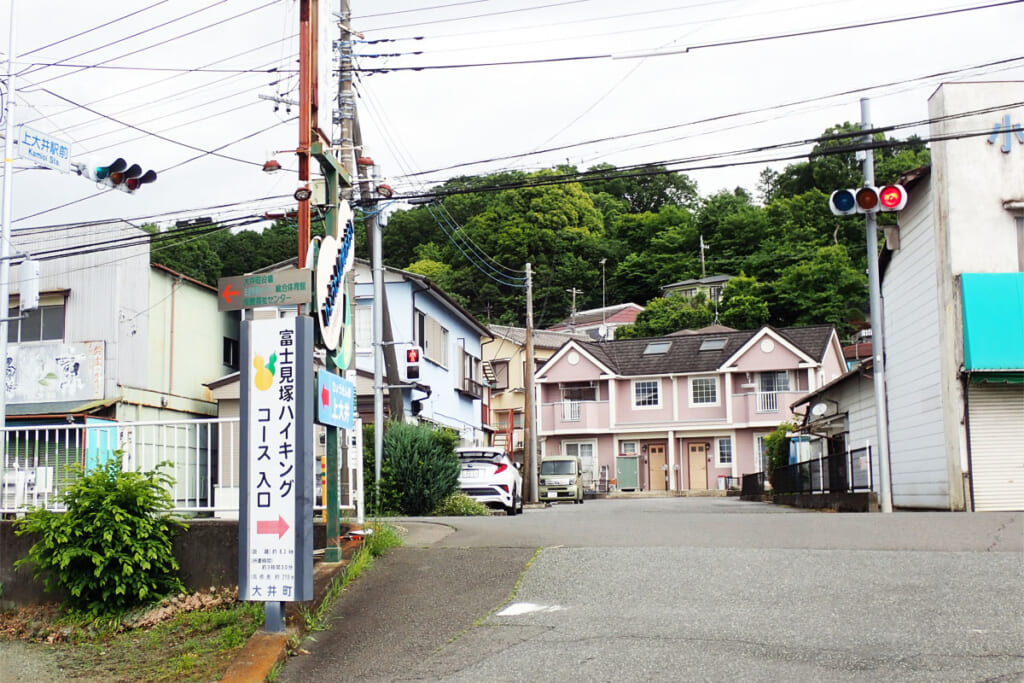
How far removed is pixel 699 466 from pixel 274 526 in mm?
42867

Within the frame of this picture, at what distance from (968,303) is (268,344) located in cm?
1388

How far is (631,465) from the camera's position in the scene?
49406 millimetres

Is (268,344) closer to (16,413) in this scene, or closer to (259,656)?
(259,656)

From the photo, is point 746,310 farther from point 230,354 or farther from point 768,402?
Result: point 230,354

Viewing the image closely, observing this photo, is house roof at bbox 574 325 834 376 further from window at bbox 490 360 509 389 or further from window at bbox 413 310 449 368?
window at bbox 413 310 449 368

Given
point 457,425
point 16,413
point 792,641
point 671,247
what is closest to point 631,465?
point 457,425

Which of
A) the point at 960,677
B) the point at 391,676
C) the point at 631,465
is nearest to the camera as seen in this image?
the point at 960,677

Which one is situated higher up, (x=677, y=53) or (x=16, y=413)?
(x=677, y=53)

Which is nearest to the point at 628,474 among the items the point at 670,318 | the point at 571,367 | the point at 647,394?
the point at 647,394

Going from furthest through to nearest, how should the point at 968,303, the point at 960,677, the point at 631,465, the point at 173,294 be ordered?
the point at 631,465
the point at 173,294
the point at 968,303
the point at 960,677

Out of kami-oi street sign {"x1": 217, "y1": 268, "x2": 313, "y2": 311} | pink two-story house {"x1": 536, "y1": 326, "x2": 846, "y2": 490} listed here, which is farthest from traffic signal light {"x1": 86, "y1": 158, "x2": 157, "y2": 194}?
pink two-story house {"x1": 536, "y1": 326, "x2": 846, "y2": 490}

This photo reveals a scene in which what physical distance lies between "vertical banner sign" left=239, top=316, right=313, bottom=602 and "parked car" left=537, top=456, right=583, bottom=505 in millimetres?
28562

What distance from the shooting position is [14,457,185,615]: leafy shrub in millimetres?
9094

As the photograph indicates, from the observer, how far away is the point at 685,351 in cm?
4928
